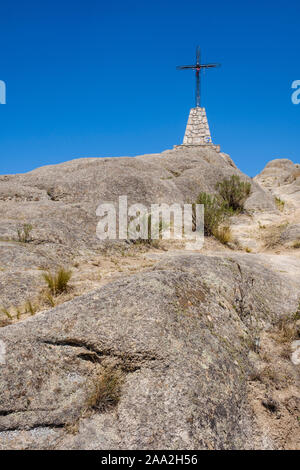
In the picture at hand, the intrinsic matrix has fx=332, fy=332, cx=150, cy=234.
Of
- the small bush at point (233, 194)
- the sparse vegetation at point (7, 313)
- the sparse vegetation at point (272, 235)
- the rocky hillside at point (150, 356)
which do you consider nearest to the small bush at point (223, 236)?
the sparse vegetation at point (272, 235)

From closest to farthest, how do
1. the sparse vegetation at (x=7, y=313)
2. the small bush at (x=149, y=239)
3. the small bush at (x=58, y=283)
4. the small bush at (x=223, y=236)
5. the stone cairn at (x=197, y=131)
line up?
1. the sparse vegetation at (x=7, y=313)
2. the small bush at (x=58, y=283)
3. the small bush at (x=149, y=239)
4. the small bush at (x=223, y=236)
5. the stone cairn at (x=197, y=131)

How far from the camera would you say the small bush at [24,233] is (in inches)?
300

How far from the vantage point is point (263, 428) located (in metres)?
3.60

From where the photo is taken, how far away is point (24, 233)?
782 cm

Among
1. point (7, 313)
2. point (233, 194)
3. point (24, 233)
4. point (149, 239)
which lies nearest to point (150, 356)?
point (7, 313)

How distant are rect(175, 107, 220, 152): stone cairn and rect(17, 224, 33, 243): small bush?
744 inches

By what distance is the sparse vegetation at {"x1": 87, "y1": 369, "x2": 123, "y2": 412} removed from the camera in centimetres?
319

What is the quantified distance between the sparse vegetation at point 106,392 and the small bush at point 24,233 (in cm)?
497

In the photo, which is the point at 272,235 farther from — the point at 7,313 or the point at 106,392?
the point at 106,392

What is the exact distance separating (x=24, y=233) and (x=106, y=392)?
545 cm

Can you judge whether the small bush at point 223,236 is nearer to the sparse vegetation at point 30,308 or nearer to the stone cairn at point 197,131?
the sparse vegetation at point 30,308
